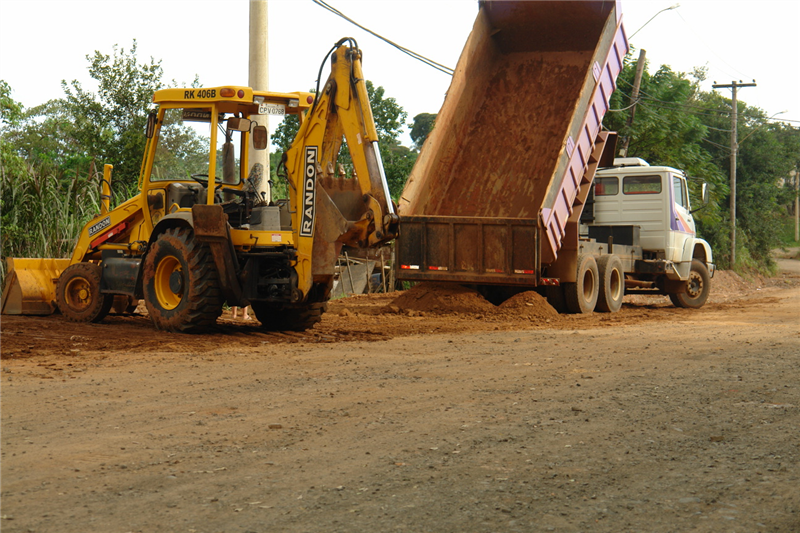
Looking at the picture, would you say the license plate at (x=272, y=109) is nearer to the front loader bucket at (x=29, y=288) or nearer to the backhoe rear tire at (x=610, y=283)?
the front loader bucket at (x=29, y=288)

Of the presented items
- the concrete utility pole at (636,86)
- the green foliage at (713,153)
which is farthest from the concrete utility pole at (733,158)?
the concrete utility pole at (636,86)

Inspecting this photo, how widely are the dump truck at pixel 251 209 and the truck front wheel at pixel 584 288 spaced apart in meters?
4.83

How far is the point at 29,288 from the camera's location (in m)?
11.1

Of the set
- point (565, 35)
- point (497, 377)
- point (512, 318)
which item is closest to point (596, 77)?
point (565, 35)

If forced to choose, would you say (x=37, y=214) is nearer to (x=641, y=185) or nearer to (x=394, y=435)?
(x=394, y=435)

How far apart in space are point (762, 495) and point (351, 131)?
20.6 ft

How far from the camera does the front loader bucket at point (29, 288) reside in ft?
36.4

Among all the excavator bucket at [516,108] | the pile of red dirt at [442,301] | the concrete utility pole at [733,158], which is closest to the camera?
the excavator bucket at [516,108]

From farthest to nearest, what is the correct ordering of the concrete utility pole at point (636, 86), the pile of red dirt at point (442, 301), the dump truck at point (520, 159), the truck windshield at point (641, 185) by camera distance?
the concrete utility pole at point (636, 86)
the truck windshield at point (641, 185)
the pile of red dirt at point (442, 301)
the dump truck at point (520, 159)

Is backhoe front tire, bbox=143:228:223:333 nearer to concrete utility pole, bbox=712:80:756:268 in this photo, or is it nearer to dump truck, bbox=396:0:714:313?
dump truck, bbox=396:0:714:313

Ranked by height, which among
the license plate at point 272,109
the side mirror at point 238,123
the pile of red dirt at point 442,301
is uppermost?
the license plate at point 272,109

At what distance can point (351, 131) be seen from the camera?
9219 mm

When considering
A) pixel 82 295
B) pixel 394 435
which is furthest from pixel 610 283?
pixel 394 435

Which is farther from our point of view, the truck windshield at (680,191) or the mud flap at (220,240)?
the truck windshield at (680,191)
